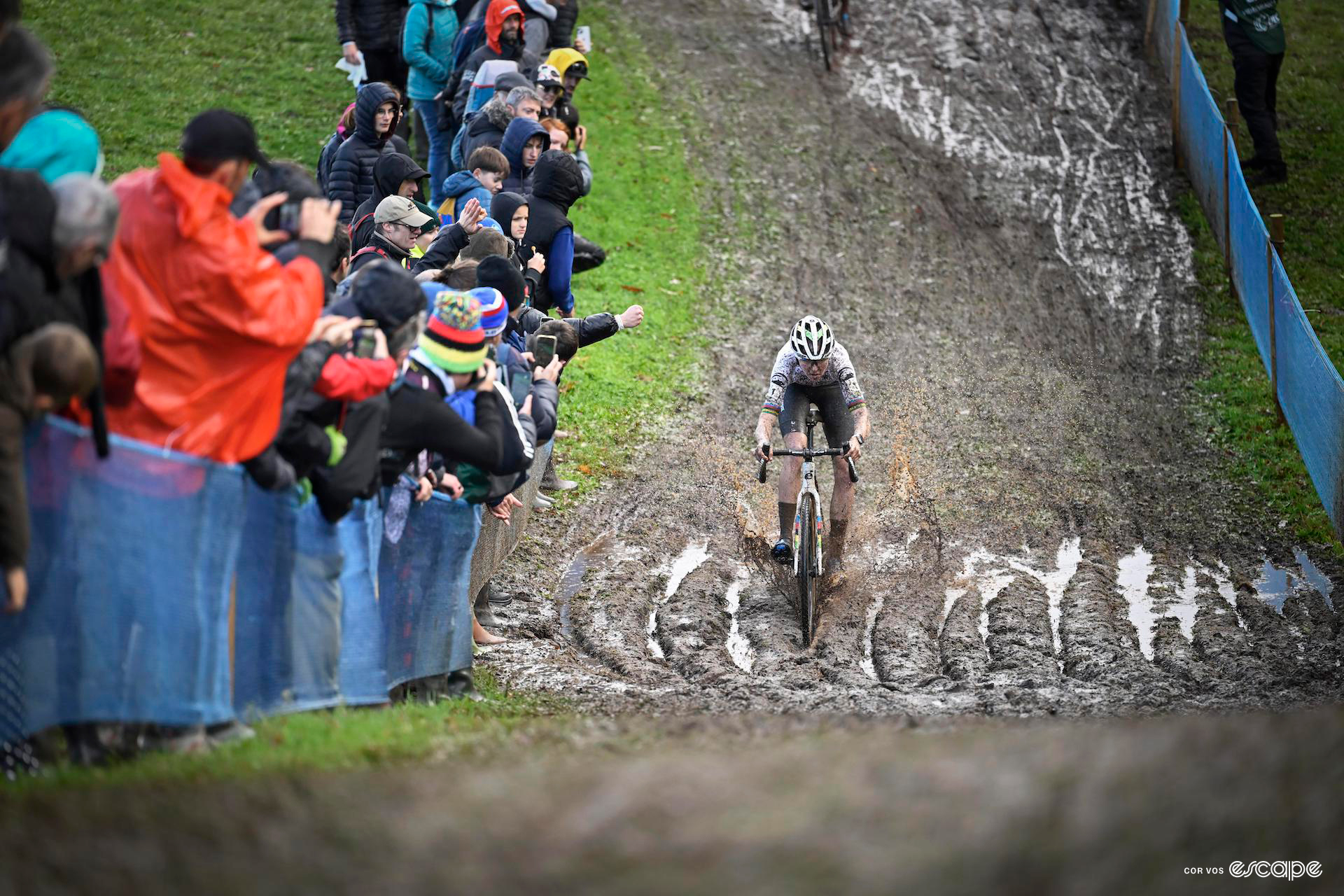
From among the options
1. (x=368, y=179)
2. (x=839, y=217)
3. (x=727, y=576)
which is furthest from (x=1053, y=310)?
(x=368, y=179)

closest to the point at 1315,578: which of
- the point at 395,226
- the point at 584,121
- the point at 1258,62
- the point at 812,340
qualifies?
the point at 812,340

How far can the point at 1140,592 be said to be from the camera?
10234 millimetres

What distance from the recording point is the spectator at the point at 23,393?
14.2 ft

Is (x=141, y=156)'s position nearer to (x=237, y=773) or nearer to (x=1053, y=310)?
(x=1053, y=310)

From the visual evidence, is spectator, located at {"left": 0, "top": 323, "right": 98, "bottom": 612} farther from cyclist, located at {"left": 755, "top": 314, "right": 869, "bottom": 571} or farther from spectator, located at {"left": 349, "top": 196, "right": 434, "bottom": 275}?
cyclist, located at {"left": 755, "top": 314, "right": 869, "bottom": 571}

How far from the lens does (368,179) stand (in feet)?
36.0

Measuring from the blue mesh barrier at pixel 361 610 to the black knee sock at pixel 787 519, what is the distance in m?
4.41

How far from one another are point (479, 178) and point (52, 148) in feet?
19.5

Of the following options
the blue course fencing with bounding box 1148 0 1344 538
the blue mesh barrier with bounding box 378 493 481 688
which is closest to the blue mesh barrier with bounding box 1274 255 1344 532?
the blue course fencing with bounding box 1148 0 1344 538

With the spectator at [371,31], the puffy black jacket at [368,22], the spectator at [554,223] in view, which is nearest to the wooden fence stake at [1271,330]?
the spectator at [554,223]

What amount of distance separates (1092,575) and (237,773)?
25.1 ft

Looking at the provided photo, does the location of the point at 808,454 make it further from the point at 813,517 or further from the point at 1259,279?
the point at 1259,279

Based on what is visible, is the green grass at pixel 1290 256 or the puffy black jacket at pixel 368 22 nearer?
the green grass at pixel 1290 256

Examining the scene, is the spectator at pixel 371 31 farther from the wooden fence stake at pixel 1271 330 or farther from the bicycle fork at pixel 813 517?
the wooden fence stake at pixel 1271 330
